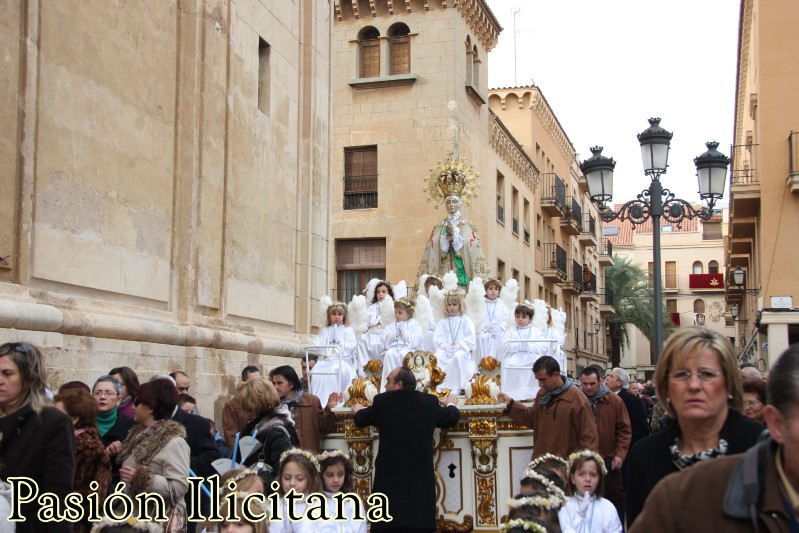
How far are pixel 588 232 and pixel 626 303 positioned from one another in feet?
30.3

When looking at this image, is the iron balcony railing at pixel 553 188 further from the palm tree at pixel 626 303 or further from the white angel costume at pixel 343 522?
the white angel costume at pixel 343 522

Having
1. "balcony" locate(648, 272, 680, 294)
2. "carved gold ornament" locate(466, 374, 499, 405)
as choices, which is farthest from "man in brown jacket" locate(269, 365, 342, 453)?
"balcony" locate(648, 272, 680, 294)

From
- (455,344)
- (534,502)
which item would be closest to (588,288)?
(455,344)

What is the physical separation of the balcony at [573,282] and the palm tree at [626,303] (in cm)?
1041

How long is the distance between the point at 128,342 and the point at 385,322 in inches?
120

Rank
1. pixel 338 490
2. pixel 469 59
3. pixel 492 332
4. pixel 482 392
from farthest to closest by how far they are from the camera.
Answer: pixel 469 59
pixel 492 332
pixel 482 392
pixel 338 490

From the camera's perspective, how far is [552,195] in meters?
43.4

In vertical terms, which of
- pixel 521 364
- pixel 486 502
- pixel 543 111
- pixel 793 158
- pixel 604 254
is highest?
pixel 543 111

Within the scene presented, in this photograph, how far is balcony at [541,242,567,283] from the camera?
137 feet

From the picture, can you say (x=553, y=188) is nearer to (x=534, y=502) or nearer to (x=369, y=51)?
(x=369, y=51)

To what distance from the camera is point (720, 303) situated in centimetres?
6988

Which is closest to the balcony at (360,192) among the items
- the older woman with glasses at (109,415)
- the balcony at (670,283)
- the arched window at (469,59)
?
the arched window at (469,59)

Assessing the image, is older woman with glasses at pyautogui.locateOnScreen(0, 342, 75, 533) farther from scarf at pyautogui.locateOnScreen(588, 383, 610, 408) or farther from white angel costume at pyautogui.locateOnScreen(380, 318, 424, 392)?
white angel costume at pyautogui.locateOnScreen(380, 318, 424, 392)

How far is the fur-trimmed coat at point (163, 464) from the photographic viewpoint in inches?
230
